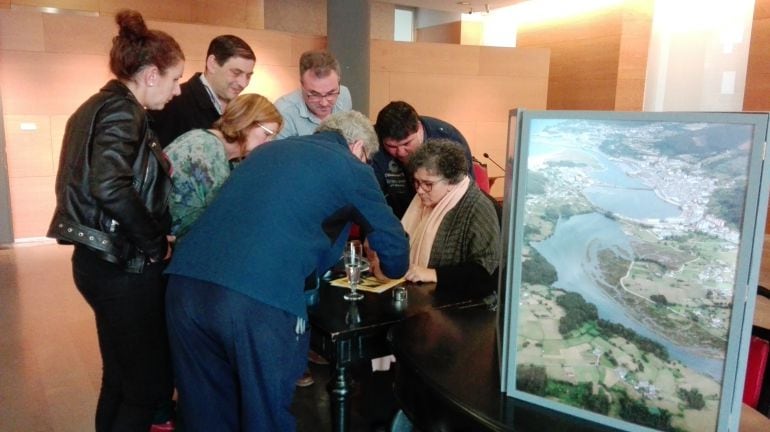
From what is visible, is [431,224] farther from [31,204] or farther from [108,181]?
[31,204]

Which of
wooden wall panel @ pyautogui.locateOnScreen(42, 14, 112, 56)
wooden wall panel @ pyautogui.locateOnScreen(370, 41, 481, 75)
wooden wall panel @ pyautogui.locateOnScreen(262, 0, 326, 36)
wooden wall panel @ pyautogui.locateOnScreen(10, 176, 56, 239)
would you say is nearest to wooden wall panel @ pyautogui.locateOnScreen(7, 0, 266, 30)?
wooden wall panel @ pyautogui.locateOnScreen(262, 0, 326, 36)

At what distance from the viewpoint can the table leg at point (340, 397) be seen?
1640mm

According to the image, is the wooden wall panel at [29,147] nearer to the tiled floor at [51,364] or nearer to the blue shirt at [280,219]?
the tiled floor at [51,364]

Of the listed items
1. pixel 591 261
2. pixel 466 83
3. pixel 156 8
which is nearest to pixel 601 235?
pixel 591 261

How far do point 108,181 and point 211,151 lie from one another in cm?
38

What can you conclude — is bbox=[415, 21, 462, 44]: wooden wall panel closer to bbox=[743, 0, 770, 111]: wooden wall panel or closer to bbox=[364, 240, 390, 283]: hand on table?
bbox=[743, 0, 770, 111]: wooden wall panel

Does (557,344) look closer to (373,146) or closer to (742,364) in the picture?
(742,364)

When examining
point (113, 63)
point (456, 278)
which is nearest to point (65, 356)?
point (113, 63)

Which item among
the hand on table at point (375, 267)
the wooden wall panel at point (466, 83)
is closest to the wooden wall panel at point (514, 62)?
the wooden wall panel at point (466, 83)

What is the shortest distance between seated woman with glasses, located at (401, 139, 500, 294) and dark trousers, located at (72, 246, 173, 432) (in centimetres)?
84

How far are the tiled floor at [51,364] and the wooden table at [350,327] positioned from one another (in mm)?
878

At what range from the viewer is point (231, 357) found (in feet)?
4.68

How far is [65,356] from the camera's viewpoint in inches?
125

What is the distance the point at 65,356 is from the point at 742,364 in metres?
3.36
